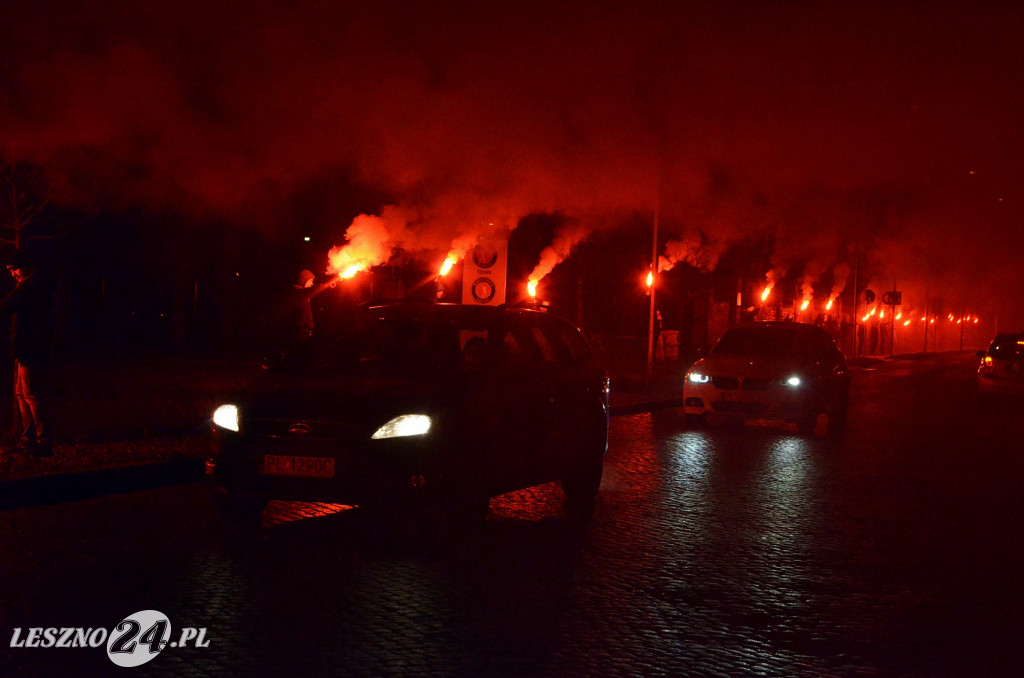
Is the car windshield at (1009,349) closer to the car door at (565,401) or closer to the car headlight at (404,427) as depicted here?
the car door at (565,401)

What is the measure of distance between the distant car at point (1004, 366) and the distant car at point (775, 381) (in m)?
12.9

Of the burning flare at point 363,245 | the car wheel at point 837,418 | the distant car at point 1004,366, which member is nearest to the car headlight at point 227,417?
the car wheel at point 837,418

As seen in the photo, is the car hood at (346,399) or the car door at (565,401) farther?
the car door at (565,401)

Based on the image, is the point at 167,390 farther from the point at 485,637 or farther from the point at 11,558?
the point at 485,637

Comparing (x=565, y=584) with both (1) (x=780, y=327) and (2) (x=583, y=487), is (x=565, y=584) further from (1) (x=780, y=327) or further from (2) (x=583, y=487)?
(1) (x=780, y=327)

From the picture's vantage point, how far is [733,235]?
39.8 m

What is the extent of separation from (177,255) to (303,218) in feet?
15.6

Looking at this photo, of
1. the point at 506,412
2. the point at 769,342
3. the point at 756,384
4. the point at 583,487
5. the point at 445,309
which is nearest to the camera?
the point at 506,412

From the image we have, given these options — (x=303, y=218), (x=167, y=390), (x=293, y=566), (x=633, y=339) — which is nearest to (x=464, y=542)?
(x=293, y=566)

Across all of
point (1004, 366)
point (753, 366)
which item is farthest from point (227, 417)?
point (1004, 366)

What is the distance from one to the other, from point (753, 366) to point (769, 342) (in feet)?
5.09

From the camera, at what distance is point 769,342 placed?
1605 cm

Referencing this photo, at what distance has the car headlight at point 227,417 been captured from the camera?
686 cm

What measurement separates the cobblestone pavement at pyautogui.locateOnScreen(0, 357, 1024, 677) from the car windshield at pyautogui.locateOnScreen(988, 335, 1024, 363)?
1909cm
